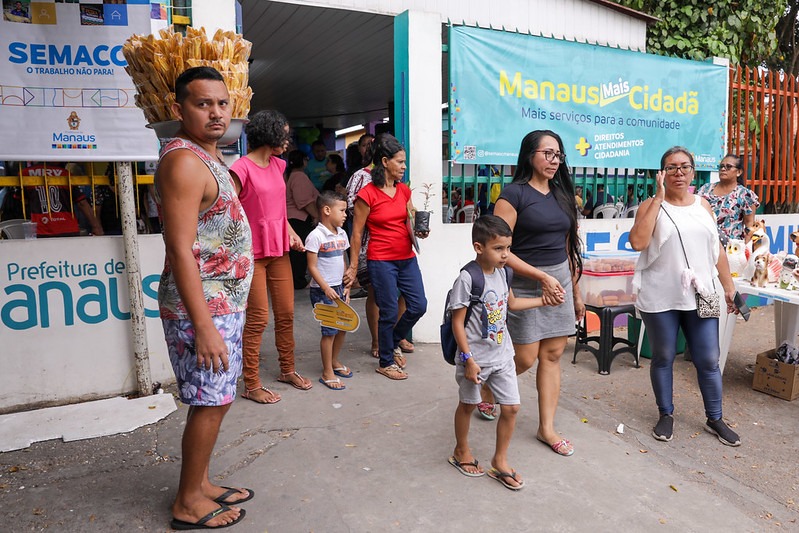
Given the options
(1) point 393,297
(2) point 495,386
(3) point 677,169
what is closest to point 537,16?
(3) point 677,169

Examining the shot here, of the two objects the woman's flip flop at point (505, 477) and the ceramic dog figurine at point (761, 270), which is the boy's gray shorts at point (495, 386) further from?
the ceramic dog figurine at point (761, 270)

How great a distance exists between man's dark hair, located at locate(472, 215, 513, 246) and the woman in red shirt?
1637mm

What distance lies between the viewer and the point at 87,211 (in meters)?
4.36

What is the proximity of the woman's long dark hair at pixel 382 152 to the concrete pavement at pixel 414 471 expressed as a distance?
1511 mm

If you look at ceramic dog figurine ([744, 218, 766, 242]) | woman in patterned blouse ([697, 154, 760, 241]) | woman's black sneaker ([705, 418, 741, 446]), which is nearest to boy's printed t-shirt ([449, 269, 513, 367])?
woman's black sneaker ([705, 418, 741, 446])

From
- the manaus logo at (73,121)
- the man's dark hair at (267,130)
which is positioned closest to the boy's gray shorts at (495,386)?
the man's dark hair at (267,130)

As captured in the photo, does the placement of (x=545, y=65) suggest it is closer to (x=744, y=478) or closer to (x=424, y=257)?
(x=424, y=257)

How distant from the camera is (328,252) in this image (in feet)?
14.2

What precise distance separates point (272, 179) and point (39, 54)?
65.0 inches

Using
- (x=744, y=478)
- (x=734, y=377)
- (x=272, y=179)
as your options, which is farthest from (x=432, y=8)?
(x=744, y=478)

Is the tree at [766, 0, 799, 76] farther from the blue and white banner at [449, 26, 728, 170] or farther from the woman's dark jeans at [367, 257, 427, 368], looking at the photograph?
the woman's dark jeans at [367, 257, 427, 368]

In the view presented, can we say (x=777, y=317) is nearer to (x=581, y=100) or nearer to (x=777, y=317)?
(x=777, y=317)

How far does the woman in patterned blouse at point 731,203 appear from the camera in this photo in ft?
18.1

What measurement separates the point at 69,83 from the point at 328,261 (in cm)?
202
